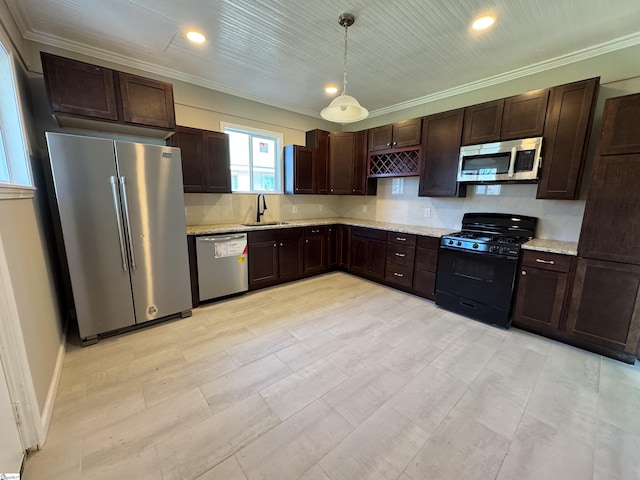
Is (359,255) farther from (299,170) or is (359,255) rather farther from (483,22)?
(483,22)

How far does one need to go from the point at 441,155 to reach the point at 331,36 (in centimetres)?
196

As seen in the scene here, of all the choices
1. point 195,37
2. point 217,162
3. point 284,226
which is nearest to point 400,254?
point 284,226

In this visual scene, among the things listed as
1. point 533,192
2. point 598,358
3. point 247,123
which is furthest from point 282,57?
point 598,358

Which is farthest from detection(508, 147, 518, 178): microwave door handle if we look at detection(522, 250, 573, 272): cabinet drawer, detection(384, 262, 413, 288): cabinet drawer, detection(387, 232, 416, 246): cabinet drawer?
detection(384, 262, 413, 288): cabinet drawer

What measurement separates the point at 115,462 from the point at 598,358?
12.0 feet

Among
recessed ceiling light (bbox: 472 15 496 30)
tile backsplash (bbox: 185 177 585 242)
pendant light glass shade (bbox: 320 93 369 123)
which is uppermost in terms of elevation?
recessed ceiling light (bbox: 472 15 496 30)

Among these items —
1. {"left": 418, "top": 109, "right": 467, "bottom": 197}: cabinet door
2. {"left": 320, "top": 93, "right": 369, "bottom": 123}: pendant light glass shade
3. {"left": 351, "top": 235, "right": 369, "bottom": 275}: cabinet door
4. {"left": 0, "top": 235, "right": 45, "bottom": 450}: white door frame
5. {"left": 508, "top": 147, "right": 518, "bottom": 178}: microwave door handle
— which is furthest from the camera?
{"left": 351, "top": 235, "right": 369, "bottom": 275}: cabinet door

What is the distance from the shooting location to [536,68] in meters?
2.87

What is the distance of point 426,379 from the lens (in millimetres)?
1974

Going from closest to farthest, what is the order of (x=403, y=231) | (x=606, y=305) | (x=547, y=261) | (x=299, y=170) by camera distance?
1. (x=606, y=305)
2. (x=547, y=261)
3. (x=403, y=231)
4. (x=299, y=170)

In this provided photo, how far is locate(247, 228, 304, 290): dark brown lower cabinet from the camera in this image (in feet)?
11.7

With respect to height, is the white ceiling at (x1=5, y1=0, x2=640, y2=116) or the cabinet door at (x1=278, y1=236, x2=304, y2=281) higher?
the white ceiling at (x1=5, y1=0, x2=640, y2=116)

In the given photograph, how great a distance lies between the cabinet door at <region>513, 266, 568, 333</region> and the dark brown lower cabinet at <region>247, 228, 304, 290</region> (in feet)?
9.26

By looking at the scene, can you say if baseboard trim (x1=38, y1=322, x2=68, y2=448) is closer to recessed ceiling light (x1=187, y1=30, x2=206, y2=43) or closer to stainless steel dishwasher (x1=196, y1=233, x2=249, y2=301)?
stainless steel dishwasher (x1=196, y1=233, x2=249, y2=301)
